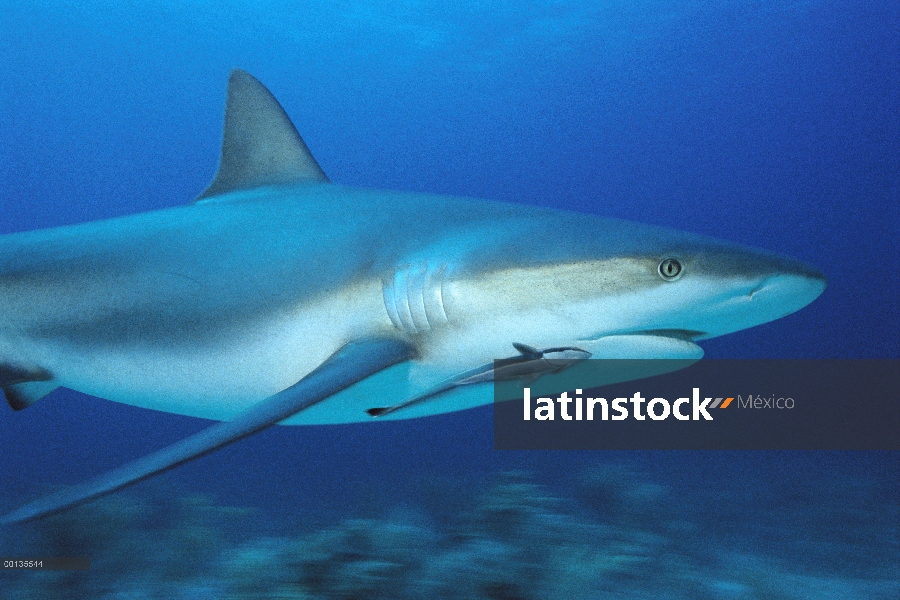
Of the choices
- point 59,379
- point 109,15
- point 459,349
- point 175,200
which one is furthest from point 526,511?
point 175,200

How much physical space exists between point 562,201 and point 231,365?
55302mm

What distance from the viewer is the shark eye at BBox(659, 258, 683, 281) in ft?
6.00

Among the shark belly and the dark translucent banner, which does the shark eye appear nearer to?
the dark translucent banner

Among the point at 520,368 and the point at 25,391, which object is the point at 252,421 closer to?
the point at 520,368

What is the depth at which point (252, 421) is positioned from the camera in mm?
1675

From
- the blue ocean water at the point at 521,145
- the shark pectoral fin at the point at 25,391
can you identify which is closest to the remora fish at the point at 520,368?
the shark pectoral fin at the point at 25,391

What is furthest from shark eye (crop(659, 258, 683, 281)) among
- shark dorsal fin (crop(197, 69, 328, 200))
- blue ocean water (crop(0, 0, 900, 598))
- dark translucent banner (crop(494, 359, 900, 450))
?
blue ocean water (crop(0, 0, 900, 598))

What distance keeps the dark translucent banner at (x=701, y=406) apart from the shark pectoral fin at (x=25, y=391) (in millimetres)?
2157

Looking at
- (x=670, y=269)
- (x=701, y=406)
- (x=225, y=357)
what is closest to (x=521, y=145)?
(x=701, y=406)

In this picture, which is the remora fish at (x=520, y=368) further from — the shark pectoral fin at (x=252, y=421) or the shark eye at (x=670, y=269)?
the shark eye at (x=670, y=269)

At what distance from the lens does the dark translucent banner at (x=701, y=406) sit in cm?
226

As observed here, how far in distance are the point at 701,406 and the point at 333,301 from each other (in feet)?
6.29

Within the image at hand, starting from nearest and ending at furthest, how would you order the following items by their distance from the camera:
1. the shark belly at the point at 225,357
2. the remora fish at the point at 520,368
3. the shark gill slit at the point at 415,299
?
the remora fish at the point at 520,368 → the shark gill slit at the point at 415,299 → the shark belly at the point at 225,357

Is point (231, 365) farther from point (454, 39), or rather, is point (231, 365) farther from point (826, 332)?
point (826, 332)
